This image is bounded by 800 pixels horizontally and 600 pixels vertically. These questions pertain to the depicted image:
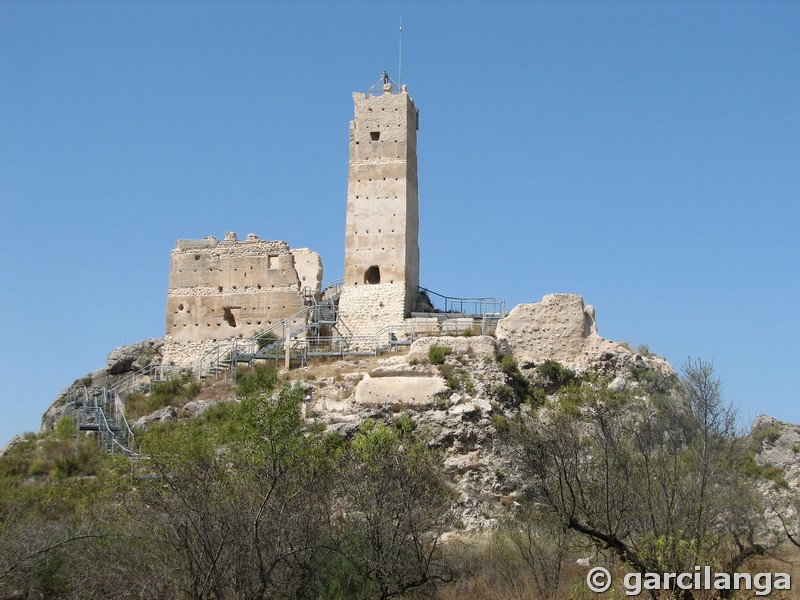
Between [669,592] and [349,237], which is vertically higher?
[349,237]

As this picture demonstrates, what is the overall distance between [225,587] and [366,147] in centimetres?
2059

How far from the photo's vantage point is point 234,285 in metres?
36.6

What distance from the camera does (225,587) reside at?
56.5 ft

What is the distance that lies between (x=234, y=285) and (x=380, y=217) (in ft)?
18.0

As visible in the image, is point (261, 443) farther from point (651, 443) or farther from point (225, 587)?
point (651, 443)

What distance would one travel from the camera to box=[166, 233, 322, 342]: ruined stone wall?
118 feet

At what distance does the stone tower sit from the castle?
0.10 ft

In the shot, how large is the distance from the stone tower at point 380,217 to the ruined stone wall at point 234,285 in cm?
233

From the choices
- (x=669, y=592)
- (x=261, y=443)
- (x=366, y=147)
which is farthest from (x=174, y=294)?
(x=669, y=592)

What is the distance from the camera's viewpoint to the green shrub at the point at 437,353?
2979cm

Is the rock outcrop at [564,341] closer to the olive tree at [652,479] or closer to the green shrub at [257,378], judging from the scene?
the green shrub at [257,378]

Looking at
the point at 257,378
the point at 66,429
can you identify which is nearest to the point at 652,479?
the point at 257,378

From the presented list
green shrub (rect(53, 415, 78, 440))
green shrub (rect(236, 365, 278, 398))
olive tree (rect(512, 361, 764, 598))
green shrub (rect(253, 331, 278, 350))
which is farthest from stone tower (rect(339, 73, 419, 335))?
olive tree (rect(512, 361, 764, 598))

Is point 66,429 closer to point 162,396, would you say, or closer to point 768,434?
point 162,396
